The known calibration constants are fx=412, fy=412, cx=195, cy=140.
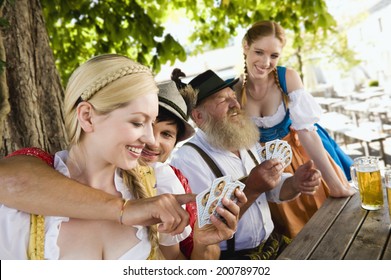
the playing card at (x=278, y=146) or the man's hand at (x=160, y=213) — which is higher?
the playing card at (x=278, y=146)

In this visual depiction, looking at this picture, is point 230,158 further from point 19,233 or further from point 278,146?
point 19,233

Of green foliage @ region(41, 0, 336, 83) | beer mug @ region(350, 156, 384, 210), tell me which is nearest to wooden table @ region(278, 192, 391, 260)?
beer mug @ region(350, 156, 384, 210)

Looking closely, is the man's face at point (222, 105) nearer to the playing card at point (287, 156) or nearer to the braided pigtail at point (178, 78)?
the braided pigtail at point (178, 78)

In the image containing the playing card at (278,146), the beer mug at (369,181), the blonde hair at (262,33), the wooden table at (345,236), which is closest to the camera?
the wooden table at (345,236)

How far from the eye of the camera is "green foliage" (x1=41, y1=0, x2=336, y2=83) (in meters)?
2.55

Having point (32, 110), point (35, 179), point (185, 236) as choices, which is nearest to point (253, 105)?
point (185, 236)

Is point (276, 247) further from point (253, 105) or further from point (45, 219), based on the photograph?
point (45, 219)

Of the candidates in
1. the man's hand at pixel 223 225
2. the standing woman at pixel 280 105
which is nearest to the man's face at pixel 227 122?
the standing woman at pixel 280 105

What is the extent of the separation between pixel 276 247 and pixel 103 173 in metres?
0.83

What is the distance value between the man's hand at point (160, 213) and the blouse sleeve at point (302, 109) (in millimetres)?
905

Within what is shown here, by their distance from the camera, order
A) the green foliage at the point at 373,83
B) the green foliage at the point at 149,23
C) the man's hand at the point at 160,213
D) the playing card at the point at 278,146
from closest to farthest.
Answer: the man's hand at the point at 160,213
the playing card at the point at 278,146
the green foliage at the point at 149,23
the green foliage at the point at 373,83

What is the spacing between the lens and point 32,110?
1.45m

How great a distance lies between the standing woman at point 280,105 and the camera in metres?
1.61

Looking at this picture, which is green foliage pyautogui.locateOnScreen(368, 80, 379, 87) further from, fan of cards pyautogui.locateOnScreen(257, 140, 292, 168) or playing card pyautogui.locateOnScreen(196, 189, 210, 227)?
playing card pyautogui.locateOnScreen(196, 189, 210, 227)
